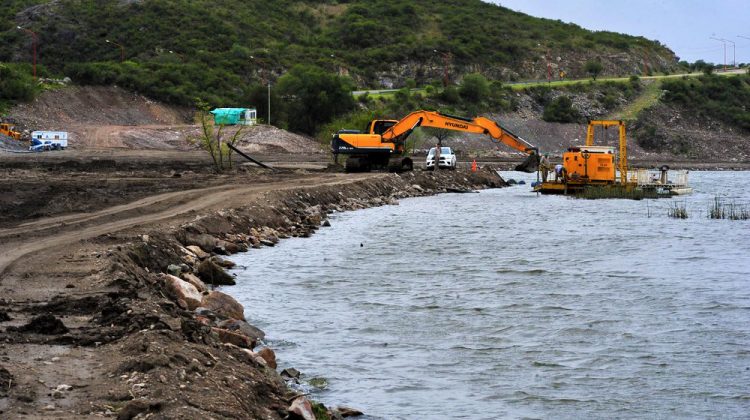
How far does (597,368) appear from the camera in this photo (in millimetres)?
16359

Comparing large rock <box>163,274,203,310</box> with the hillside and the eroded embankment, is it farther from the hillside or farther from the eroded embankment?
the hillside

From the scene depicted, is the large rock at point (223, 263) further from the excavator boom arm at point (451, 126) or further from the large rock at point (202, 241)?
the excavator boom arm at point (451, 126)

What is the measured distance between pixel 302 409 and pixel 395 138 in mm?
47239

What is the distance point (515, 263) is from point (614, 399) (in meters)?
14.7

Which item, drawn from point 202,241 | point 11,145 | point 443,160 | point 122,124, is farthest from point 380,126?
point 122,124

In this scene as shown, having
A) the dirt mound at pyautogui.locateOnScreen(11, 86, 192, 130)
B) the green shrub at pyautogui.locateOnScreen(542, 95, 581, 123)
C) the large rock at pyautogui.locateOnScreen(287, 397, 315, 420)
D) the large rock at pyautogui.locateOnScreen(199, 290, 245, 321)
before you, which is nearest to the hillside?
the dirt mound at pyautogui.locateOnScreen(11, 86, 192, 130)

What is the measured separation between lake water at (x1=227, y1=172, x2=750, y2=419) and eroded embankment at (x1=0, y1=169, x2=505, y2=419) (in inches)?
42.3

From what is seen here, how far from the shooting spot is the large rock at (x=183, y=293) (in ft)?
61.5

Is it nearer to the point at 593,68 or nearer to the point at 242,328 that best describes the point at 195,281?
the point at 242,328

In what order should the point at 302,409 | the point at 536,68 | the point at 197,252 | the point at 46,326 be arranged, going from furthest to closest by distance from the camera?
the point at 536,68 → the point at 197,252 → the point at 46,326 → the point at 302,409

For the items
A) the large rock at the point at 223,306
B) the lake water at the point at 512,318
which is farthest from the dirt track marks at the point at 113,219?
the large rock at the point at 223,306

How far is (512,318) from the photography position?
20594 mm

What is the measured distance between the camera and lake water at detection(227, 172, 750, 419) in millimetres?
14836

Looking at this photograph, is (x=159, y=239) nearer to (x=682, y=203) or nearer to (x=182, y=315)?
(x=182, y=315)
